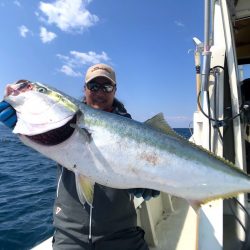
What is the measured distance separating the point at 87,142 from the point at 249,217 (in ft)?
8.48

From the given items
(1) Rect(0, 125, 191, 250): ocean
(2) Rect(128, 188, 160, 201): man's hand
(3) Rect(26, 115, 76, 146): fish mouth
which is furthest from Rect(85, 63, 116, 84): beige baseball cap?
(1) Rect(0, 125, 191, 250): ocean

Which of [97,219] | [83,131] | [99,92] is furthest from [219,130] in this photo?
[83,131]

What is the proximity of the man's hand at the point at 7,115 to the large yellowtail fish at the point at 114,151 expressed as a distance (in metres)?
0.04

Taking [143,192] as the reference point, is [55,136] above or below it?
above

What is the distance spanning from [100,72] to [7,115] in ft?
3.19

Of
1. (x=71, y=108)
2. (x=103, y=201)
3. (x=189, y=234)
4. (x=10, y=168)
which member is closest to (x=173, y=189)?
(x=103, y=201)

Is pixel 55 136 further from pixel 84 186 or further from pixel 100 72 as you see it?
pixel 100 72

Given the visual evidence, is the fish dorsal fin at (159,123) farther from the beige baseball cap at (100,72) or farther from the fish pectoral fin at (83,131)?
the beige baseball cap at (100,72)

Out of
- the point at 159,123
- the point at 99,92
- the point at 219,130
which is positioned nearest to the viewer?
the point at 159,123

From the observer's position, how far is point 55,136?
7.23 feet

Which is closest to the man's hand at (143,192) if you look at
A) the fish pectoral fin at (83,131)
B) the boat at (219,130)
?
the fish pectoral fin at (83,131)

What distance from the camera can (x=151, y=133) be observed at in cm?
229

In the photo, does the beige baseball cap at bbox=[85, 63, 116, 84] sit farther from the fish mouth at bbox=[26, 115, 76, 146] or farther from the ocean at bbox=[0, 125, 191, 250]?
the ocean at bbox=[0, 125, 191, 250]

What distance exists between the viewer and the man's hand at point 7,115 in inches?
88.4
